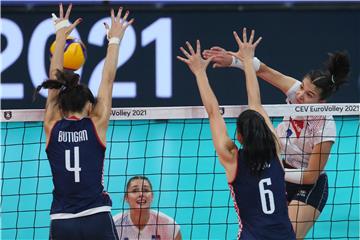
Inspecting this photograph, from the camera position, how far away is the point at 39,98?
14078 millimetres

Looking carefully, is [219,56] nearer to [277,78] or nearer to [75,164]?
[277,78]

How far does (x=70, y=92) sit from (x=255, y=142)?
1254 mm

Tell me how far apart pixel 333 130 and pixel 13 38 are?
7.98 meters

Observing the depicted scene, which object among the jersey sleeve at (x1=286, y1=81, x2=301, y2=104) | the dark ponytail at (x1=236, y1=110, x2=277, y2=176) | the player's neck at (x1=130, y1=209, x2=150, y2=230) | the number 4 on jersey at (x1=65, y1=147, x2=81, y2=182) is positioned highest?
the jersey sleeve at (x1=286, y1=81, x2=301, y2=104)

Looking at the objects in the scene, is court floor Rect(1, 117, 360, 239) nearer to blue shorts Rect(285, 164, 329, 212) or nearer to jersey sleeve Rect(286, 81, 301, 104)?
blue shorts Rect(285, 164, 329, 212)

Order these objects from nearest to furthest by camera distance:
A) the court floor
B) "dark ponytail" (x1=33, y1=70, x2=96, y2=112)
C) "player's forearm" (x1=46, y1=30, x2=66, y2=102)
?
1. "dark ponytail" (x1=33, y1=70, x2=96, y2=112)
2. "player's forearm" (x1=46, y1=30, x2=66, y2=102)
3. the court floor

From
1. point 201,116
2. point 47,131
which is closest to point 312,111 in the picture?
point 201,116

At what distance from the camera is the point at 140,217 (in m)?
7.65

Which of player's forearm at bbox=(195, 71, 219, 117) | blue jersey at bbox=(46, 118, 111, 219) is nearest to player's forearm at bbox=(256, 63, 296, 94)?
player's forearm at bbox=(195, 71, 219, 117)

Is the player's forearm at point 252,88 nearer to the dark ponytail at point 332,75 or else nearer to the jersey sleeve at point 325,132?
the dark ponytail at point 332,75

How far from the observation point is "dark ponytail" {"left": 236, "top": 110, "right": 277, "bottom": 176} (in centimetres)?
571

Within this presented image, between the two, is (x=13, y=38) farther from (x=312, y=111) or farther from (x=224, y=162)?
(x=224, y=162)

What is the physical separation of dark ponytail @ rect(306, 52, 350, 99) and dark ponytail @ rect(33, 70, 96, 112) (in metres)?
1.90

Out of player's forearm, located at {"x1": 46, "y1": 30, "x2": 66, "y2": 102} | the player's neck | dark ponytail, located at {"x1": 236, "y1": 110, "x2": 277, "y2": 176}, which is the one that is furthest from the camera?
the player's neck
